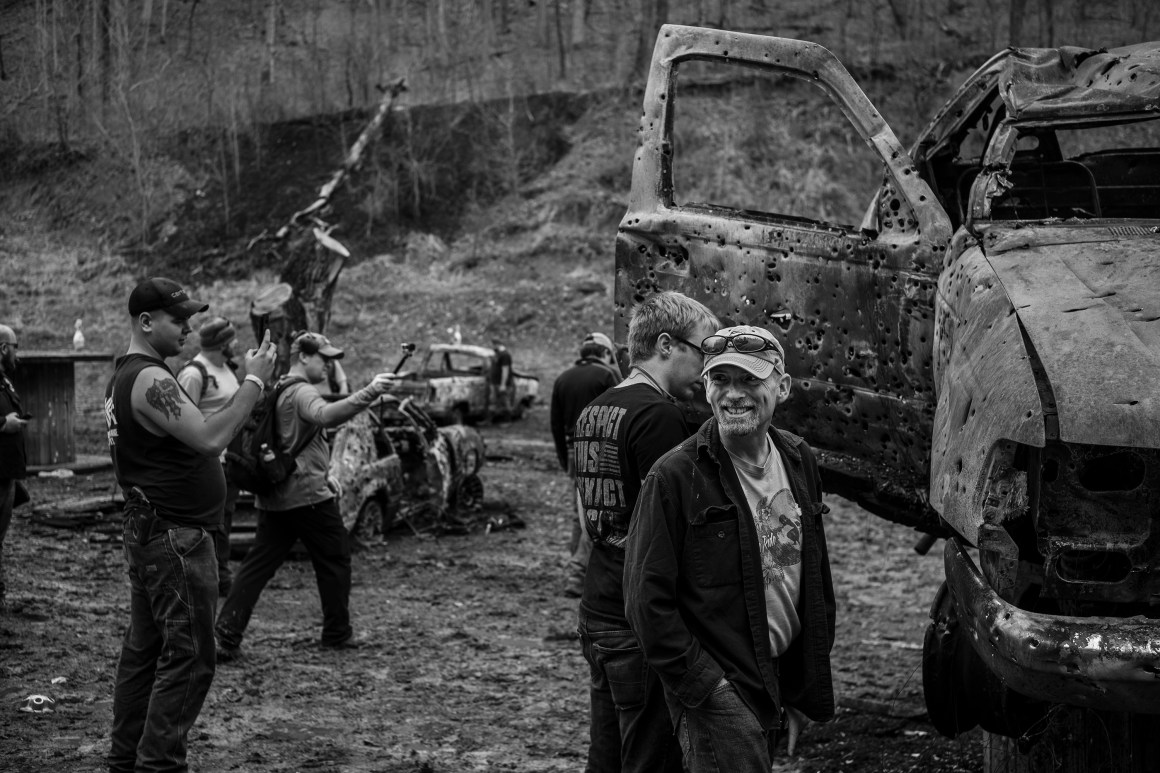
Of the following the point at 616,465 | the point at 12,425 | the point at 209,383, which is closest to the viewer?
the point at 616,465

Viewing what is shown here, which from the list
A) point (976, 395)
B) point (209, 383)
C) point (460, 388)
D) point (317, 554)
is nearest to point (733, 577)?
point (976, 395)

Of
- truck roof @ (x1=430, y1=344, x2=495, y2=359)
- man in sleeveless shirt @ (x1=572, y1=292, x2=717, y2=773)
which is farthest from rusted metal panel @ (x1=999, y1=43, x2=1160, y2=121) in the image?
truck roof @ (x1=430, y1=344, x2=495, y2=359)

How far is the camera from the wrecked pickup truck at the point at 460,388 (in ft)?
59.7

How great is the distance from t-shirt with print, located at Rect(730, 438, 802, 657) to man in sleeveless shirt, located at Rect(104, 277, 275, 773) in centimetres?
217

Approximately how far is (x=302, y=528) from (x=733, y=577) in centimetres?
452

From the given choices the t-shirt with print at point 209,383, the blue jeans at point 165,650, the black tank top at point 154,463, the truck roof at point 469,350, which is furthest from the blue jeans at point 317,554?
the truck roof at point 469,350

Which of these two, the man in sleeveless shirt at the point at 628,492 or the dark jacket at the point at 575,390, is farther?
the dark jacket at the point at 575,390

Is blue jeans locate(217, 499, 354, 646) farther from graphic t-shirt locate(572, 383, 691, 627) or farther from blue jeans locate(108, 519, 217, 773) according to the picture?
graphic t-shirt locate(572, 383, 691, 627)

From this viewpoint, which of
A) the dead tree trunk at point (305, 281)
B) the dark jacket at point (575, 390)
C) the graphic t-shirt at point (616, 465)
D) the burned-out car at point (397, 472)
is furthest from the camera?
the dead tree trunk at point (305, 281)

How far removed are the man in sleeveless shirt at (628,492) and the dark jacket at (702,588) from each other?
0.42 m

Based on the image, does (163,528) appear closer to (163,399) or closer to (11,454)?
(163,399)

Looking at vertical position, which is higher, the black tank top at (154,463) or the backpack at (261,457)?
the black tank top at (154,463)

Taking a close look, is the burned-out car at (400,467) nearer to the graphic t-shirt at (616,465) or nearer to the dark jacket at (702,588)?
the graphic t-shirt at (616,465)

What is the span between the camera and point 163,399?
14.8 ft
